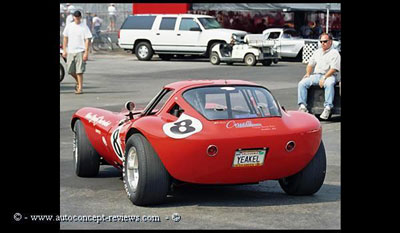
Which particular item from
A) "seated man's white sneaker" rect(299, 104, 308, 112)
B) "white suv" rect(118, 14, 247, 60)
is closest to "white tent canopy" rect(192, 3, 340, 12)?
"white suv" rect(118, 14, 247, 60)

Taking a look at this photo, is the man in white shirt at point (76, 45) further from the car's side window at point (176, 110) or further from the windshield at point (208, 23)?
the windshield at point (208, 23)

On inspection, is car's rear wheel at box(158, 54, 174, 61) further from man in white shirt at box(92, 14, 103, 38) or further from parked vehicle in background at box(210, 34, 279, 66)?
man in white shirt at box(92, 14, 103, 38)

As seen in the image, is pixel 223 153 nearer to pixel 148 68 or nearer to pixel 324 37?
pixel 324 37

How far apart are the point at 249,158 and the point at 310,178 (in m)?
0.82

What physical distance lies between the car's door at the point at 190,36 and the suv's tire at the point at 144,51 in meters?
1.36

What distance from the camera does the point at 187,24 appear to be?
33.6 m

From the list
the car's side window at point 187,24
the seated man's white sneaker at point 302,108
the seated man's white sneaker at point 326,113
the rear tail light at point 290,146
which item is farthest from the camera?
the car's side window at point 187,24

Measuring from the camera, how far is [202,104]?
25.9 feet

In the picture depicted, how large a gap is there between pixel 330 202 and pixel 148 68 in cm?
2190

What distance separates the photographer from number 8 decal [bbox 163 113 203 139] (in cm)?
748

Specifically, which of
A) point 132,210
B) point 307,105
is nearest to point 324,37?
point 307,105

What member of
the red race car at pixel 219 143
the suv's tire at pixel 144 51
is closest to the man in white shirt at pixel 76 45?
the red race car at pixel 219 143

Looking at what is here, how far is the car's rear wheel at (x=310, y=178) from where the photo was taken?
26.1ft
